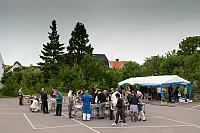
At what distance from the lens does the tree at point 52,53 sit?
74062mm

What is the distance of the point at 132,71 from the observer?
66000 millimetres

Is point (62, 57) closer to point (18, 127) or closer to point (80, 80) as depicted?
point (80, 80)

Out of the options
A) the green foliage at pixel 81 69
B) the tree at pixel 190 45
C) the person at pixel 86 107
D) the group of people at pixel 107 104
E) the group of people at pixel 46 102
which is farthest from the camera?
the tree at pixel 190 45

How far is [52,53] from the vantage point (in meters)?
74.7

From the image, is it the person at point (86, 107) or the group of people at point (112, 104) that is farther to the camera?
the person at point (86, 107)

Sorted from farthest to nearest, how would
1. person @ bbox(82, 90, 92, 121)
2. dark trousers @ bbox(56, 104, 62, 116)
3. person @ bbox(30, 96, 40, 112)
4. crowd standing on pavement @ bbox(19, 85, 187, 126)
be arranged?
person @ bbox(30, 96, 40, 112)
dark trousers @ bbox(56, 104, 62, 116)
person @ bbox(82, 90, 92, 121)
crowd standing on pavement @ bbox(19, 85, 187, 126)

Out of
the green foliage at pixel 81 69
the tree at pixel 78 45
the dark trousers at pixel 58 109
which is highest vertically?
the tree at pixel 78 45

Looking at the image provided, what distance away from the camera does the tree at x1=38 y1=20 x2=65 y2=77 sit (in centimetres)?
7406

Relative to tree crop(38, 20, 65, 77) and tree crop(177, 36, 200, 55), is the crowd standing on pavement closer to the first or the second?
tree crop(38, 20, 65, 77)

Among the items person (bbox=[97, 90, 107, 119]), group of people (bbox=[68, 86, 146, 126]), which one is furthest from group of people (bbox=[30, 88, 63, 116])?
person (bbox=[97, 90, 107, 119])

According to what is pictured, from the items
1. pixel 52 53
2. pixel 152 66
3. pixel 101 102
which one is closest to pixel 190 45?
pixel 152 66

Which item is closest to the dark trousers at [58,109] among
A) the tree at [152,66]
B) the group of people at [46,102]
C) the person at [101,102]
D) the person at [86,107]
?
the group of people at [46,102]

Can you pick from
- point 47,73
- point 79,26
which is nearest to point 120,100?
point 47,73

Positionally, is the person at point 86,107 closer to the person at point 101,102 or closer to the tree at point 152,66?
the person at point 101,102
